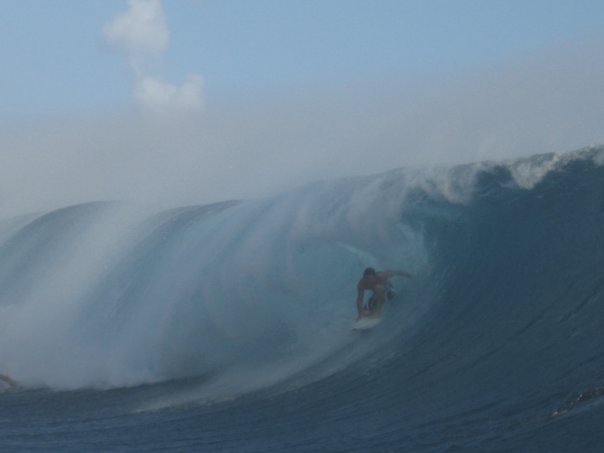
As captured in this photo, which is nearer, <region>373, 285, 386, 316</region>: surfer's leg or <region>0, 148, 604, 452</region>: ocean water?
<region>0, 148, 604, 452</region>: ocean water

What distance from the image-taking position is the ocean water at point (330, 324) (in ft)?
25.2

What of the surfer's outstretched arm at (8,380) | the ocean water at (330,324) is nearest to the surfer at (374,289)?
the ocean water at (330,324)

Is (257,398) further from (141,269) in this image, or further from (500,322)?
(141,269)

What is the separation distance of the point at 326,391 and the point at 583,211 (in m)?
4.95

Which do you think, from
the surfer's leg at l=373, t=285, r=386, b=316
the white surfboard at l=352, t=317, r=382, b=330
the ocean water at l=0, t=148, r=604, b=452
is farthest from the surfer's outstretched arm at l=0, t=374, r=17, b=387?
the surfer's leg at l=373, t=285, r=386, b=316

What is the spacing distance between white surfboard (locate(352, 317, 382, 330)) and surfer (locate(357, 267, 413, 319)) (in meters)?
0.09

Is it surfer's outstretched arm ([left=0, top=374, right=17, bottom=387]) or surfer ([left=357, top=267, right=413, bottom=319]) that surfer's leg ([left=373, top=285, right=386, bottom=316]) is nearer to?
surfer ([left=357, top=267, right=413, bottom=319])

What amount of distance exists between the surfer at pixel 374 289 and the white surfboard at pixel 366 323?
9 centimetres

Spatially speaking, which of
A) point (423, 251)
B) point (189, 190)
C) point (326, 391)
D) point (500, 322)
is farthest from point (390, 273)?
point (189, 190)

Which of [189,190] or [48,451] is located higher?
[189,190]

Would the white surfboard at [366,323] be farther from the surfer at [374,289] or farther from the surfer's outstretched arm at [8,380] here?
the surfer's outstretched arm at [8,380]

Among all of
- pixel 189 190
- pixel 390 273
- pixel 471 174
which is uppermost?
pixel 189 190

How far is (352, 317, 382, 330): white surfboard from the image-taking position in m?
11.1

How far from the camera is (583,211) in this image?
1240 cm
